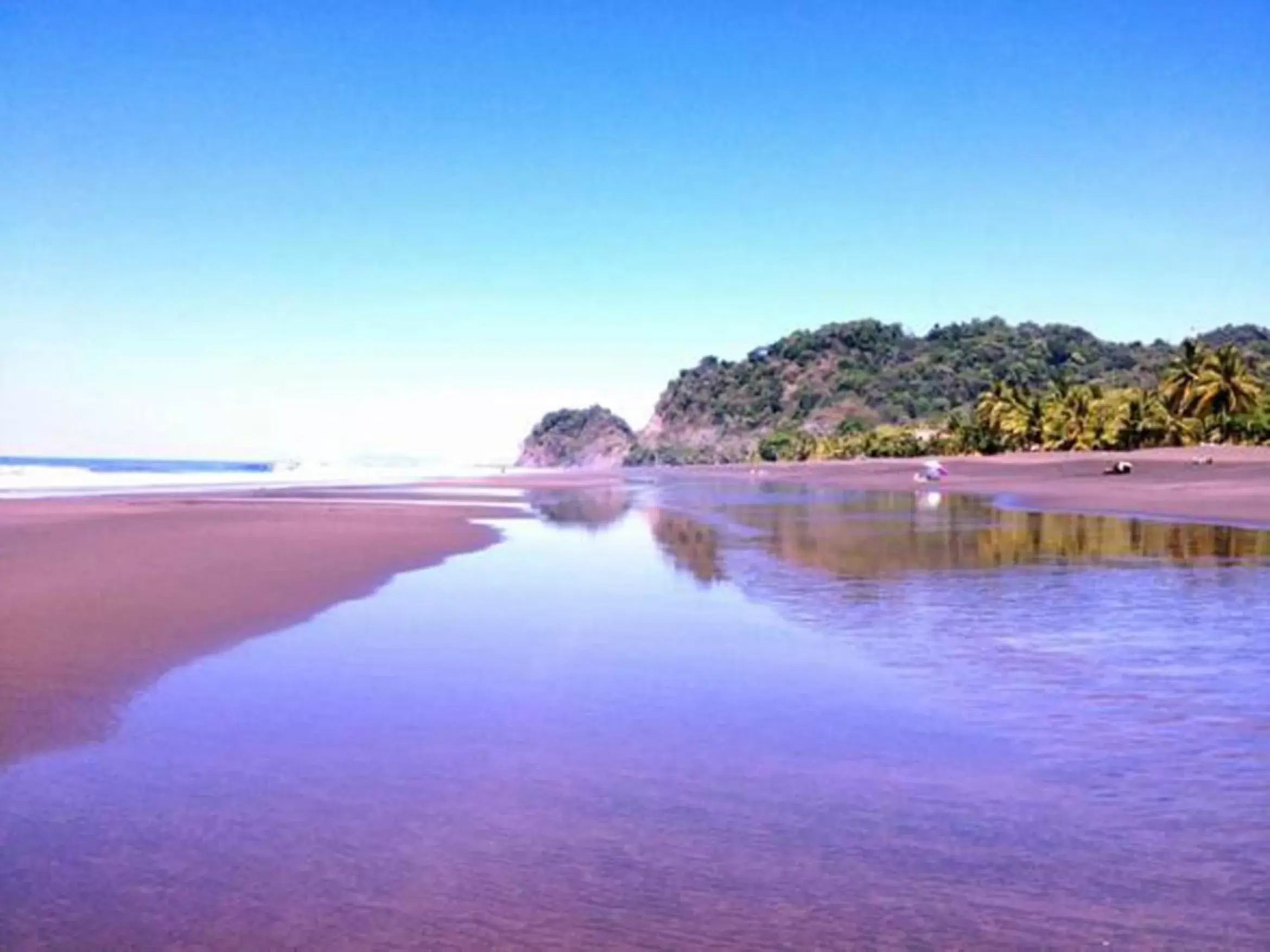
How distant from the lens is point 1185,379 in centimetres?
8869

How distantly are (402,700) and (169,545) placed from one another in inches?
600

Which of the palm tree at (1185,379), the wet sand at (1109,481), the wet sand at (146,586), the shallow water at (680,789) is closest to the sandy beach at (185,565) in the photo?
the wet sand at (146,586)

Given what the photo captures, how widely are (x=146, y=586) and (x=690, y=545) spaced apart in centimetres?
1240

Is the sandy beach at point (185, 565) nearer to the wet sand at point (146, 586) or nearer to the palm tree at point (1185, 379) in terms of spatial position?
the wet sand at point (146, 586)

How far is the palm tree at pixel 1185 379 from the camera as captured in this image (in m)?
86.9

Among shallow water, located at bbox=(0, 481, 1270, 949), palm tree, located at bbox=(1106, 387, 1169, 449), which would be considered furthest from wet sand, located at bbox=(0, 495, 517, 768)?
palm tree, located at bbox=(1106, 387, 1169, 449)

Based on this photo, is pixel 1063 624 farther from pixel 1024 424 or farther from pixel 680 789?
pixel 1024 424

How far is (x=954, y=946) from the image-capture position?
458 cm

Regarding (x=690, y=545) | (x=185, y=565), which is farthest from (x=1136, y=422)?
(x=185, y=565)

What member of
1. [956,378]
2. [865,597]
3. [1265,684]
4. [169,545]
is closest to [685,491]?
[169,545]

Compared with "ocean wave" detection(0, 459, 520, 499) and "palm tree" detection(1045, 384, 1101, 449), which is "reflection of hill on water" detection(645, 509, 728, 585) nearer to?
"ocean wave" detection(0, 459, 520, 499)

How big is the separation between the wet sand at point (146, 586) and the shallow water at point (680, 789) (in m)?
0.63

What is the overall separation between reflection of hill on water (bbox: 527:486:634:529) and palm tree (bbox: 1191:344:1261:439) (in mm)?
50668

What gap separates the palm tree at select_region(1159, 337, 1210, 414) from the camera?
8694cm
